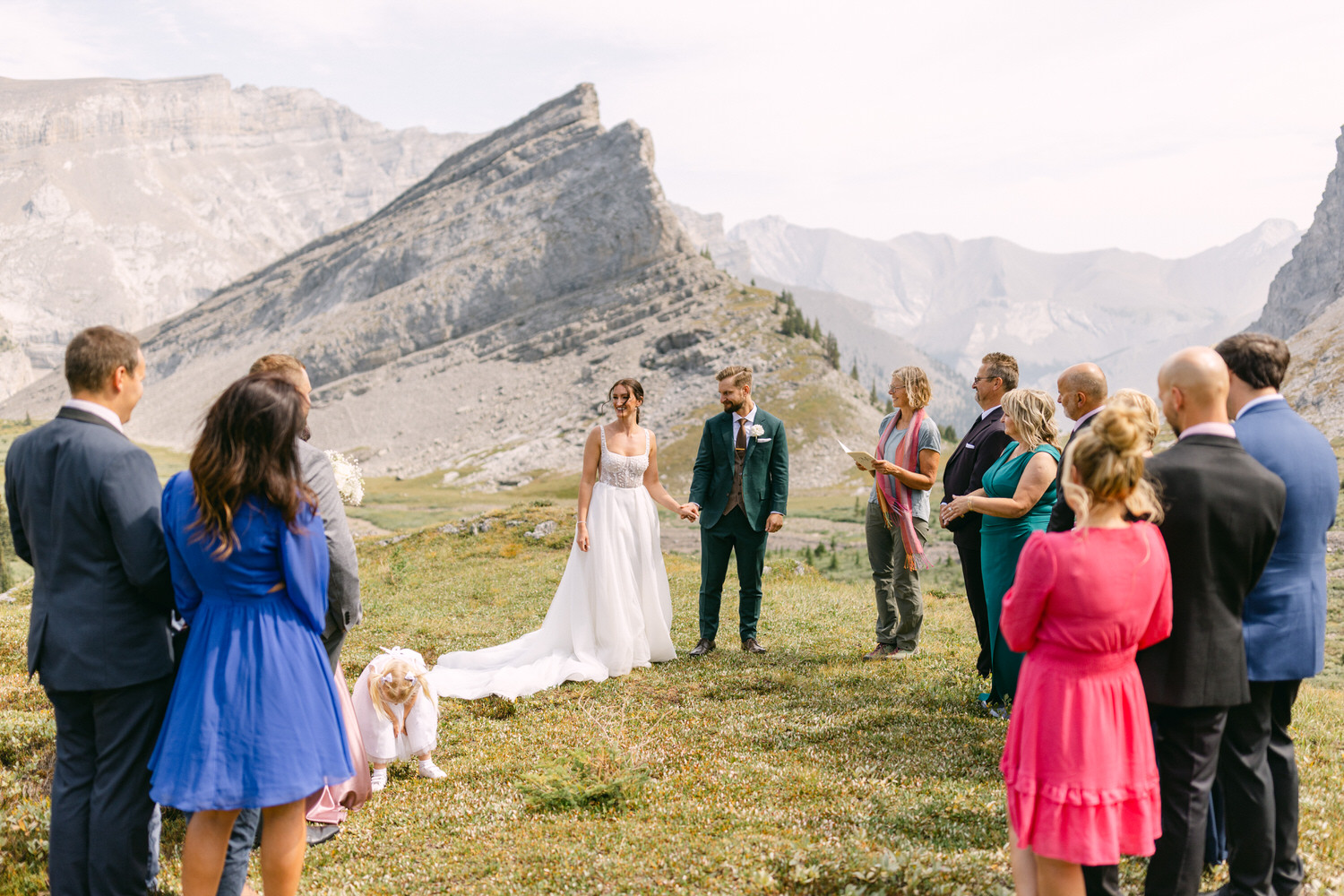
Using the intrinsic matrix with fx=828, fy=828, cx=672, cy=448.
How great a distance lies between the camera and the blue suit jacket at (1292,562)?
4.87 metres

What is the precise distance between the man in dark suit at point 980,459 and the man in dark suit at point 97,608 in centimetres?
736

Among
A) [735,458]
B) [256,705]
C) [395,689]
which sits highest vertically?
[735,458]

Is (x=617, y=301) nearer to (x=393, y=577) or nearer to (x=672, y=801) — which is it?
(x=393, y=577)

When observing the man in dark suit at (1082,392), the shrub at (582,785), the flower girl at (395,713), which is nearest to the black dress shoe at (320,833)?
the flower girl at (395,713)

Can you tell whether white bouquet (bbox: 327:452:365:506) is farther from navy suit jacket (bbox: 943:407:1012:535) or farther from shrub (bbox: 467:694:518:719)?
navy suit jacket (bbox: 943:407:1012:535)

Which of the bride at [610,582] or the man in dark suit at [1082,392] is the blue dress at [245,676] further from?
the bride at [610,582]

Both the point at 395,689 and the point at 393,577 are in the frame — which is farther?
the point at 393,577

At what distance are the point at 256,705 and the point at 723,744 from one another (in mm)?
4798

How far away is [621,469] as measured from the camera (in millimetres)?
10914

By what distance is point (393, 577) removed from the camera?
22969 mm

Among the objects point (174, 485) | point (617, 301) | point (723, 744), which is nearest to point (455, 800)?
point (723, 744)

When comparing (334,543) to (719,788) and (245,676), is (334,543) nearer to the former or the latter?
(245,676)

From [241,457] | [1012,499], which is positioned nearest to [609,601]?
[1012,499]

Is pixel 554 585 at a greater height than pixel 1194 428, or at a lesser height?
lesser
